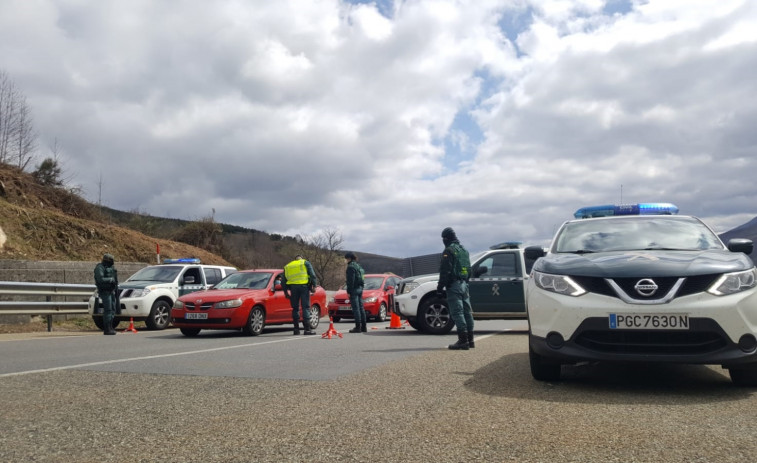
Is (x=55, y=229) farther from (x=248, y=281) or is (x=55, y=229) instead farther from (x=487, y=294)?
(x=487, y=294)

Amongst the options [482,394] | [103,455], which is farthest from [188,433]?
[482,394]

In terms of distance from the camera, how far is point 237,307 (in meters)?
13.9

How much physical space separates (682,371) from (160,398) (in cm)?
537

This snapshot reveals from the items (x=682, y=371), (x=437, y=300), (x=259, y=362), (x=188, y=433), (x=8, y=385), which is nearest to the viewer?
(x=188, y=433)

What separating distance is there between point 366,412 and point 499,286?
30.6 feet

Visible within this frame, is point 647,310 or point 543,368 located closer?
point 647,310

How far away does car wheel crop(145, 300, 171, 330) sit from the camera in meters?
16.4

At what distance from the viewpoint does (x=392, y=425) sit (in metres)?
4.52

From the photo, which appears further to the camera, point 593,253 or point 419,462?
point 593,253

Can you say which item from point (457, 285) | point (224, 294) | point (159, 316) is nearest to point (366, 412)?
point (457, 285)

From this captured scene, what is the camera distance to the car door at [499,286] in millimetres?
13781

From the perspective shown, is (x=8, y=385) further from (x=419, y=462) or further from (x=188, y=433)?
(x=419, y=462)

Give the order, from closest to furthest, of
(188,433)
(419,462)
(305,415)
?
(419,462) < (188,433) < (305,415)

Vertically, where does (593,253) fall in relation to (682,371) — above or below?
above
